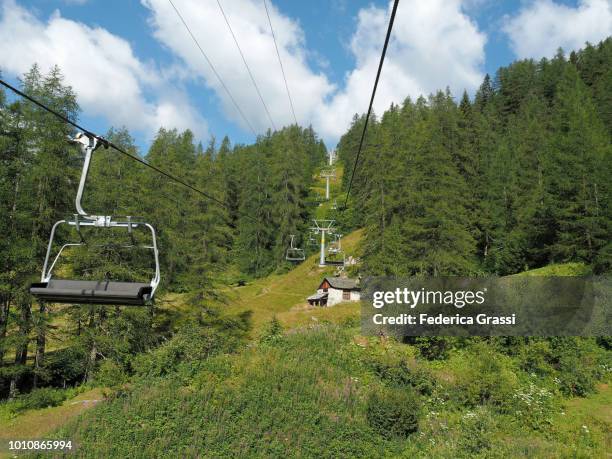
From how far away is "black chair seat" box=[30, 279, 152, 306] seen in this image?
6.35 m

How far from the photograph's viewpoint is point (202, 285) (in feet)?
91.1

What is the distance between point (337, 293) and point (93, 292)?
3846 centimetres

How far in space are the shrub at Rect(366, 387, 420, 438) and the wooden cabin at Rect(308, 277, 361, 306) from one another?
2802 centimetres

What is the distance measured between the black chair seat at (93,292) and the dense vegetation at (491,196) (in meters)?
21.8

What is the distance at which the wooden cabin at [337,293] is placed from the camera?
43.3 metres

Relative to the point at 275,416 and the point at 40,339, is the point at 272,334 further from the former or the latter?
A: the point at 40,339

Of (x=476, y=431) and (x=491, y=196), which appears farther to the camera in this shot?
(x=491, y=196)

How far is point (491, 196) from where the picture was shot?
143 feet

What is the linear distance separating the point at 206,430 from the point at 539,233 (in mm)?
33695

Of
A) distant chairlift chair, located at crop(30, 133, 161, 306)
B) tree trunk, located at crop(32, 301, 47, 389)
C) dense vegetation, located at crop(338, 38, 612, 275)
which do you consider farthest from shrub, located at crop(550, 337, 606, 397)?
tree trunk, located at crop(32, 301, 47, 389)

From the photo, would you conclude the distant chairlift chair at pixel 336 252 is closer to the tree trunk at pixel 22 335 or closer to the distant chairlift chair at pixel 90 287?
the tree trunk at pixel 22 335

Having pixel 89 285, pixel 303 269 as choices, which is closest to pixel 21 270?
pixel 89 285

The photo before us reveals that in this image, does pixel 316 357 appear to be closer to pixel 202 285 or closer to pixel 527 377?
pixel 527 377


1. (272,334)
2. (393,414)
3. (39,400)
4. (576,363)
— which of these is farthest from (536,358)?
(39,400)
